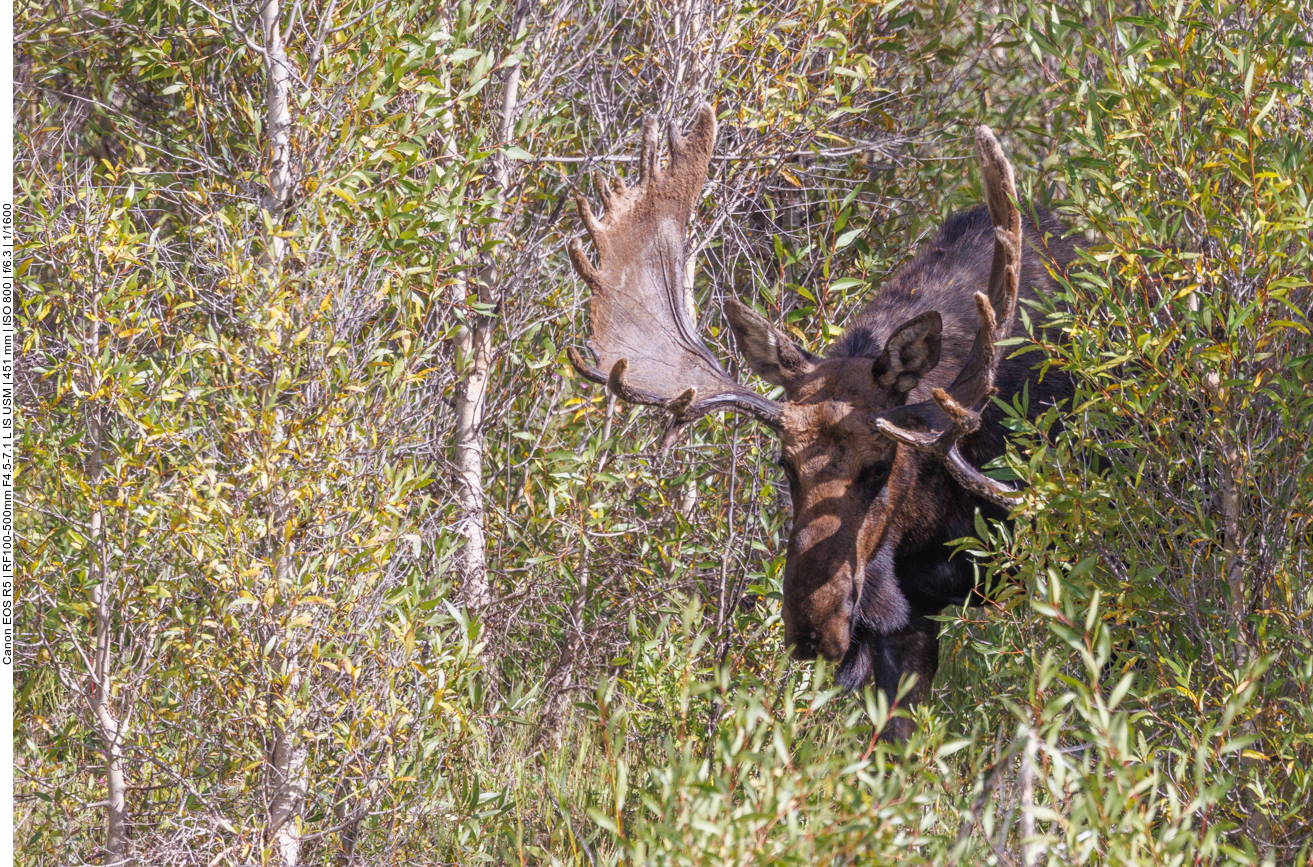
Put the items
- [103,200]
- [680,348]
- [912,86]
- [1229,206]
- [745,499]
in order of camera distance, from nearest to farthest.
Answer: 1. [1229,206]
2. [103,200]
3. [680,348]
4. [745,499]
5. [912,86]

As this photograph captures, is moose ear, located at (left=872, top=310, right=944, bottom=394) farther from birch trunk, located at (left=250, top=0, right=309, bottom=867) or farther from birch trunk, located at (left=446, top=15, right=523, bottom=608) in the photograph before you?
birch trunk, located at (left=250, top=0, right=309, bottom=867)

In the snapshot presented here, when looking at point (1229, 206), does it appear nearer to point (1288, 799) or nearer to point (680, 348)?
point (1288, 799)

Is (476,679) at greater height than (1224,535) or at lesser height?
lesser

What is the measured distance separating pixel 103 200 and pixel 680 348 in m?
2.25

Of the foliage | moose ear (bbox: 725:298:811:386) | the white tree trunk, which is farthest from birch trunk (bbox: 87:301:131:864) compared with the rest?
moose ear (bbox: 725:298:811:386)

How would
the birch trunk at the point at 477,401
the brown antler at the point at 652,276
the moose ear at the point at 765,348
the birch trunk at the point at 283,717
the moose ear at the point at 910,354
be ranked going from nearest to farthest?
1. the birch trunk at the point at 283,717
2. the moose ear at the point at 910,354
3. the moose ear at the point at 765,348
4. the brown antler at the point at 652,276
5. the birch trunk at the point at 477,401

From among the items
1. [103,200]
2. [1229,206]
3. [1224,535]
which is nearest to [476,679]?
[103,200]

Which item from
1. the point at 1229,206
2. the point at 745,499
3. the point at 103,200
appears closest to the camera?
the point at 1229,206

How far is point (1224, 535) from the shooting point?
3656 mm

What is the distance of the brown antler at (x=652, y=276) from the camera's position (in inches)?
200

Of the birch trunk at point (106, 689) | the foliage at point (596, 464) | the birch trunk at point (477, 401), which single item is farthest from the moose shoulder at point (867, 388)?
the birch trunk at point (106, 689)

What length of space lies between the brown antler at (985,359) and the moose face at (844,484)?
5.5 inches

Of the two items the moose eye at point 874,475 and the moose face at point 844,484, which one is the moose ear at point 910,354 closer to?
the moose face at point 844,484

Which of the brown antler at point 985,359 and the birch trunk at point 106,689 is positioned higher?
the brown antler at point 985,359
